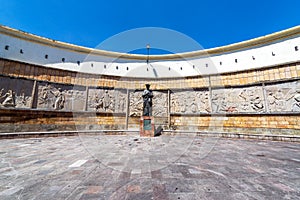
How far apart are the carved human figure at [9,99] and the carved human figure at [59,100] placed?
234 cm

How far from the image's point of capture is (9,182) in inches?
99.5

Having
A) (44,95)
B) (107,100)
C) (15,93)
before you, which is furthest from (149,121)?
(15,93)

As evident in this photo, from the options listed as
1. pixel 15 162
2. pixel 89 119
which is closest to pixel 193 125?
pixel 89 119

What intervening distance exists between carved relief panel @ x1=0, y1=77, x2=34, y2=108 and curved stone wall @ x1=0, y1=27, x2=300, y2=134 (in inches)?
1.8

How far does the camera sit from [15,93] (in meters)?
9.55

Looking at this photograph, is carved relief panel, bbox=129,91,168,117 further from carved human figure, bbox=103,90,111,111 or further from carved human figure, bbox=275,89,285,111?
carved human figure, bbox=275,89,285,111

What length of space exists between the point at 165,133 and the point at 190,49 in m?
9.38

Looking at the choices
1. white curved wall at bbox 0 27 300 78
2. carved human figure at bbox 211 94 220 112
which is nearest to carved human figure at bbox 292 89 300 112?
white curved wall at bbox 0 27 300 78

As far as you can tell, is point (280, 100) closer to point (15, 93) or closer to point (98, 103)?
point (98, 103)

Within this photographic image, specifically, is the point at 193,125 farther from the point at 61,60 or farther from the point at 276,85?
the point at 61,60

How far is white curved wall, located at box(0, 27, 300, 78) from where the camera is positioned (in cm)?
1057

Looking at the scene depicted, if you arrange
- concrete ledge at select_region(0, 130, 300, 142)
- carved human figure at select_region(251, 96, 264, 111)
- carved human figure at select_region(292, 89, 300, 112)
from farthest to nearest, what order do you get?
carved human figure at select_region(251, 96, 264, 111)
carved human figure at select_region(292, 89, 300, 112)
concrete ledge at select_region(0, 130, 300, 142)

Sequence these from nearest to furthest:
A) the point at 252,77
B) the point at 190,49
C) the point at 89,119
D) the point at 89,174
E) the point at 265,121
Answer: the point at 89,174
the point at 265,121
the point at 252,77
the point at 89,119
the point at 190,49

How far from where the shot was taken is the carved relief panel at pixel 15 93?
30.0ft
